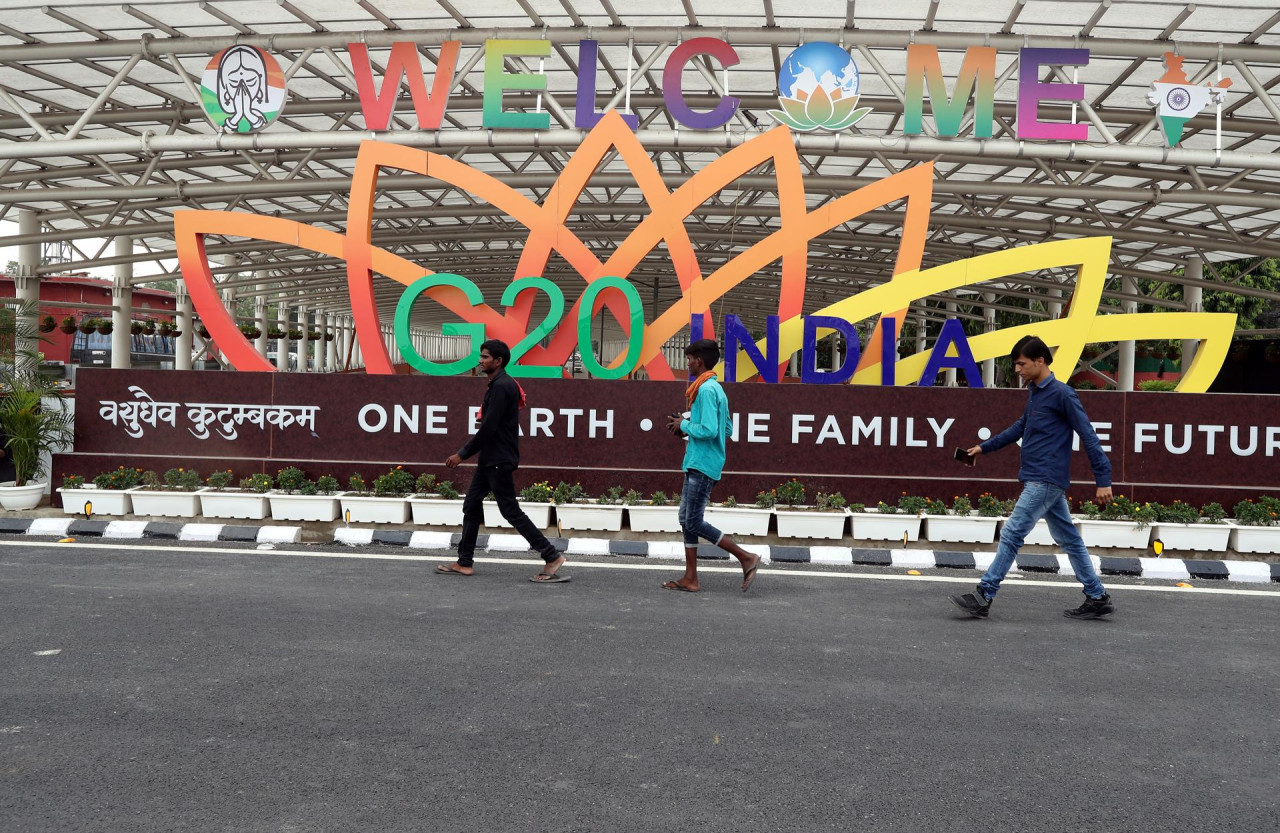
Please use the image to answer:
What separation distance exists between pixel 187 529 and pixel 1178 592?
804 centimetres

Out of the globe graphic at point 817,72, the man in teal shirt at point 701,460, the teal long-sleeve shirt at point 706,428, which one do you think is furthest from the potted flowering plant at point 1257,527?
the globe graphic at point 817,72

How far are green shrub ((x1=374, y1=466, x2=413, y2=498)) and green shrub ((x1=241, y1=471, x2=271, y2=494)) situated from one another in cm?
106

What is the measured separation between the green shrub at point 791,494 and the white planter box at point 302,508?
4.23m

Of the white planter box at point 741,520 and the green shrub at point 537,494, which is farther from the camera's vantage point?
the green shrub at point 537,494

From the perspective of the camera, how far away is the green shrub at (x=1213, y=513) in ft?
29.5

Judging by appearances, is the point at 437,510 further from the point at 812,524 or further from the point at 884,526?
the point at 884,526

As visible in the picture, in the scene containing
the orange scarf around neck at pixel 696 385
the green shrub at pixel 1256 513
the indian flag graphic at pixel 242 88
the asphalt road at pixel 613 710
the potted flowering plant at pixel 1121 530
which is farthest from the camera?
the indian flag graphic at pixel 242 88

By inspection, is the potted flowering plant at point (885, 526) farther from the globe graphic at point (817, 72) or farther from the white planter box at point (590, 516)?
the globe graphic at point (817, 72)

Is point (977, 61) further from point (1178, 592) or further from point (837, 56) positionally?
point (1178, 592)

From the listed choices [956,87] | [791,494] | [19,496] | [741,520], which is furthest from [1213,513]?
[19,496]

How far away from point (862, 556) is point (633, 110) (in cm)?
1206

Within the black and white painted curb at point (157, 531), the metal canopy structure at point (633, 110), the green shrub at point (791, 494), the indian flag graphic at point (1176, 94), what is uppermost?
the metal canopy structure at point (633, 110)

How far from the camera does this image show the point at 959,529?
355 inches

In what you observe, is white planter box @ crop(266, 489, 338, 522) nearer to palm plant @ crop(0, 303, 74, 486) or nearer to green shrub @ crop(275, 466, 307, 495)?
green shrub @ crop(275, 466, 307, 495)
